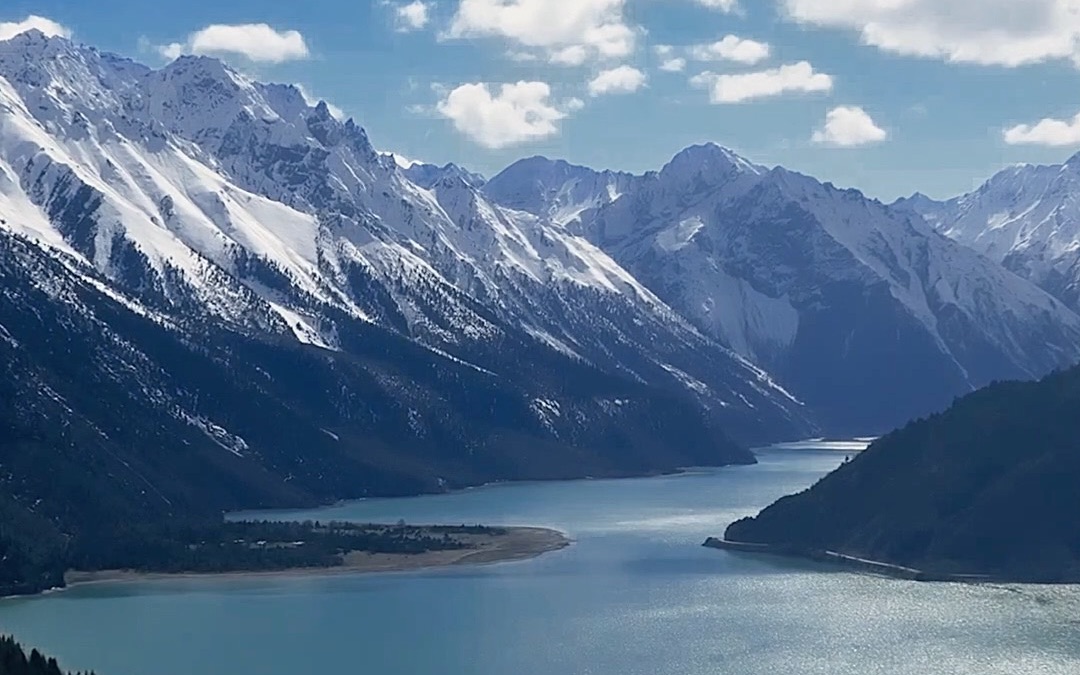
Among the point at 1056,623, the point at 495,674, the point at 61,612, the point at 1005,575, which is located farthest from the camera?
the point at 1005,575

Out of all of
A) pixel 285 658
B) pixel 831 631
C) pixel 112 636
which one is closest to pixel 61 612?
pixel 112 636

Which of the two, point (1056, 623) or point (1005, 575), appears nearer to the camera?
point (1056, 623)

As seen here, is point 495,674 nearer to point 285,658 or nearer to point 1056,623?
point 285,658

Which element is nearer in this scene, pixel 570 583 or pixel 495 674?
pixel 495 674

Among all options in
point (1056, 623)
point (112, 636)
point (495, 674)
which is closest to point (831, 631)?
point (1056, 623)

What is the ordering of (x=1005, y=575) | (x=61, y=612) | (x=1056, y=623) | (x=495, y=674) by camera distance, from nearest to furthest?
(x=495, y=674)
(x=1056, y=623)
(x=61, y=612)
(x=1005, y=575)

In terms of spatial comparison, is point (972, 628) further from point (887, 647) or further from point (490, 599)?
point (490, 599)
